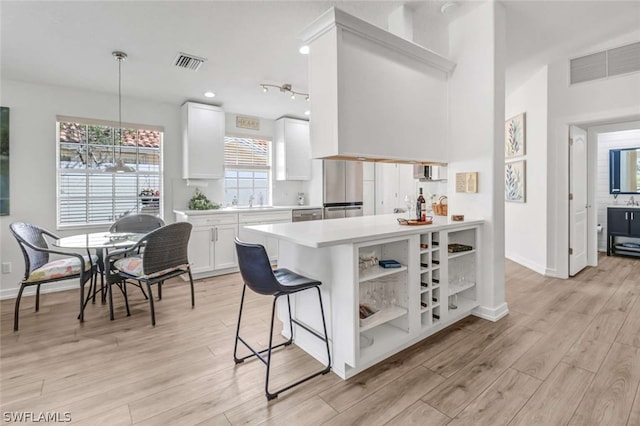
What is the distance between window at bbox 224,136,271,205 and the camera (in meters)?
5.45

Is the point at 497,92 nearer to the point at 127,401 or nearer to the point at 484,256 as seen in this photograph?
the point at 484,256

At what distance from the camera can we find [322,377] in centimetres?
203

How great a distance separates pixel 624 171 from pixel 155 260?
24.2ft

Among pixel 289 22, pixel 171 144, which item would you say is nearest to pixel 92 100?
pixel 171 144

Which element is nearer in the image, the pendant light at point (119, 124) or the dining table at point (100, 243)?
the dining table at point (100, 243)

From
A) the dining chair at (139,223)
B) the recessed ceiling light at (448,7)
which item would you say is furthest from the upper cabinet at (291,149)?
the recessed ceiling light at (448,7)

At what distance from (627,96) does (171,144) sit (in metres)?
5.95

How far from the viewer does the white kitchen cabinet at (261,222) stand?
4832 mm

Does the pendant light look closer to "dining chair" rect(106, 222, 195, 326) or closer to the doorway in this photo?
"dining chair" rect(106, 222, 195, 326)

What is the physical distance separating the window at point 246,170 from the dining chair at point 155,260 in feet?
7.76

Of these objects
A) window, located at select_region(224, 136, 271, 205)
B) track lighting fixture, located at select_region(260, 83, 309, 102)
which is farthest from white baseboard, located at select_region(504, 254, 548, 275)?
window, located at select_region(224, 136, 271, 205)

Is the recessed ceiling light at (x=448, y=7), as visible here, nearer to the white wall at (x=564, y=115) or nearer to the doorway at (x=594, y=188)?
the white wall at (x=564, y=115)

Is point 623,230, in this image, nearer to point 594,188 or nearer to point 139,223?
point 594,188

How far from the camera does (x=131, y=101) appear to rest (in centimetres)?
450
